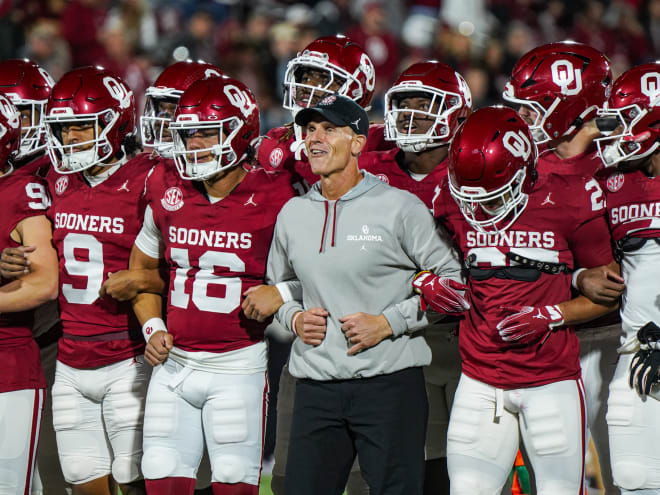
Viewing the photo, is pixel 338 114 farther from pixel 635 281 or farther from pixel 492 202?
pixel 635 281

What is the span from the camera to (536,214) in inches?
151

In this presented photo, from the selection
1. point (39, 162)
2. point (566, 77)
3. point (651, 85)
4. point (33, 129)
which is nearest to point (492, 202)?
point (651, 85)

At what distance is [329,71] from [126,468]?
2.07 meters

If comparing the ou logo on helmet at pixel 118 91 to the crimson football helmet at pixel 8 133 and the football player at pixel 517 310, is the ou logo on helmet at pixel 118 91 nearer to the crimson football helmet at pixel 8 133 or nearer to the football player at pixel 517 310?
the crimson football helmet at pixel 8 133

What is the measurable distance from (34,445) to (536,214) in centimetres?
234

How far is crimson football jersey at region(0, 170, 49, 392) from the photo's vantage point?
4328 millimetres

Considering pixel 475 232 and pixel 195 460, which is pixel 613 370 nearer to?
pixel 475 232

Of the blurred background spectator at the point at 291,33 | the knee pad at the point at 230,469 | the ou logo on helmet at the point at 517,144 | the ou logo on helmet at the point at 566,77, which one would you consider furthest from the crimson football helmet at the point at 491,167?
the blurred background spectator at the point at 291,33

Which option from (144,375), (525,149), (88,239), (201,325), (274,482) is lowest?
(274,482)

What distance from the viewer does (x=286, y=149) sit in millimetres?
4852

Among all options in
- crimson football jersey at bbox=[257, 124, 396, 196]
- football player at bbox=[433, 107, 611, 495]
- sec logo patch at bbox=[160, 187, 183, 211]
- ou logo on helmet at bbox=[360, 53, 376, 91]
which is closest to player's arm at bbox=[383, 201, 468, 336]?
football player at bbox=[433, 107, 611, 495]

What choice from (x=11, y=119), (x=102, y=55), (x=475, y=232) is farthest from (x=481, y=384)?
(x=102, y=55)

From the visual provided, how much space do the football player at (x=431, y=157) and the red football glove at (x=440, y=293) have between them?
24.8 inches

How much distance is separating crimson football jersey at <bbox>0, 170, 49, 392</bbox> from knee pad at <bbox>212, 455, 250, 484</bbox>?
93 cm
